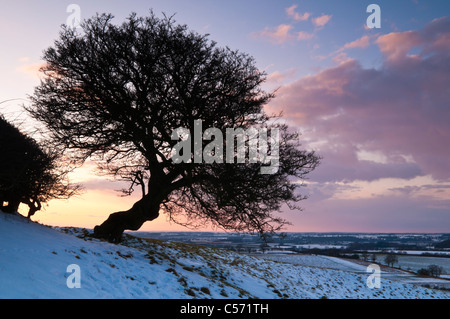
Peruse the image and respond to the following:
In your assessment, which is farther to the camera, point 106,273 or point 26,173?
point 26,173

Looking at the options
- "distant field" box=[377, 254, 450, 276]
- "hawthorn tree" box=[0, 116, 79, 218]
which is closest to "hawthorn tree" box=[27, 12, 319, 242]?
"hawthorn tree" box=[0, 116, 79, 218]

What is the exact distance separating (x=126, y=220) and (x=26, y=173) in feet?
15.4

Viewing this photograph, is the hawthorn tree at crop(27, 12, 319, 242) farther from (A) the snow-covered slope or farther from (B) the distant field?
(B) the distant field

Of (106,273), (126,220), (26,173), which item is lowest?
(106,273)

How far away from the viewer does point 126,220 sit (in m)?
15.2

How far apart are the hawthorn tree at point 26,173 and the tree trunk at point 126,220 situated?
240 cm

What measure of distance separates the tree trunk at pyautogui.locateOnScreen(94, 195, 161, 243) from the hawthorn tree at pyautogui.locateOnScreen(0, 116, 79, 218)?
7.87 feet

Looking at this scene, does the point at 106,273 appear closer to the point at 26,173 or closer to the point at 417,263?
the point at 26,173

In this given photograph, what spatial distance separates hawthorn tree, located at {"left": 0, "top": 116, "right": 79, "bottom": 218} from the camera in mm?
11883

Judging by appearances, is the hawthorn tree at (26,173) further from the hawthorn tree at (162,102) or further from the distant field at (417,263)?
the distant field at (417,263)

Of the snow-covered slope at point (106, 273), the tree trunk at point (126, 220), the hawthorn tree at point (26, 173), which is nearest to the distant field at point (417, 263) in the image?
the snow-covered slope at point (106, 273)

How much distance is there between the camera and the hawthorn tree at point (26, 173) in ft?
39.0

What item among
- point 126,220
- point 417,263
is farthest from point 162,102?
point 417,263
